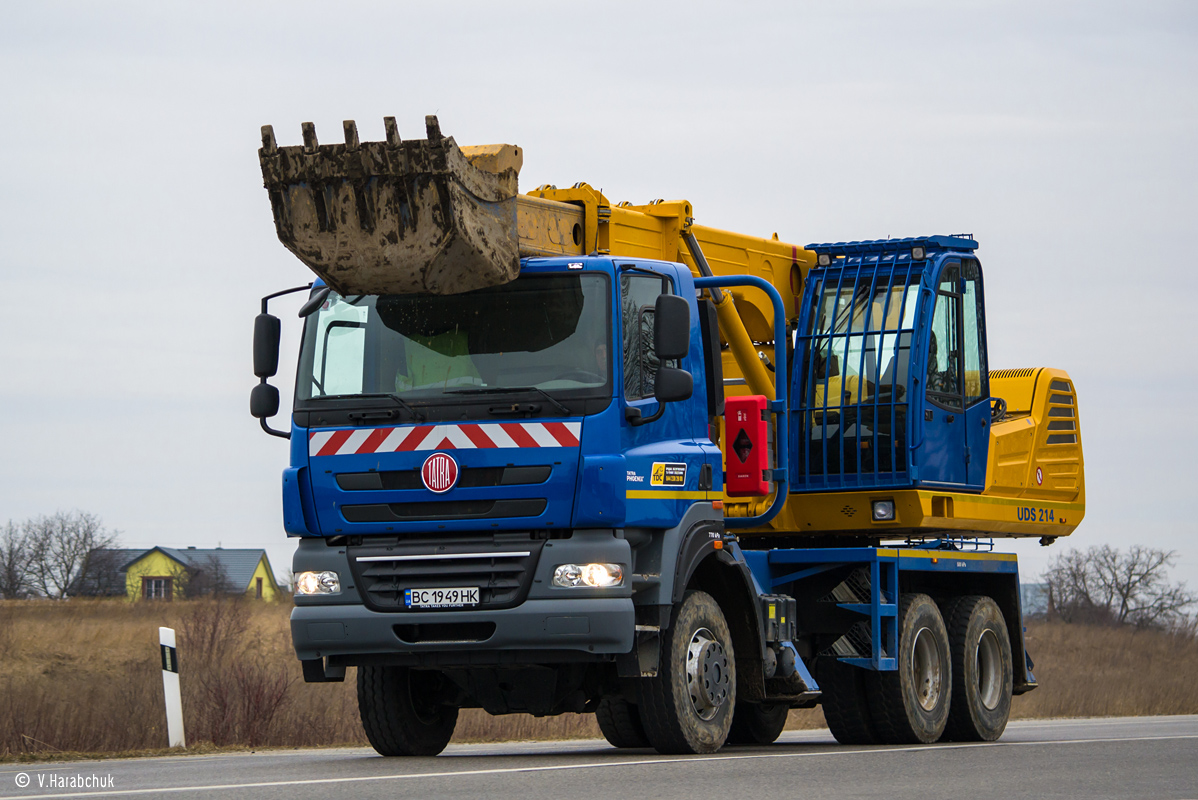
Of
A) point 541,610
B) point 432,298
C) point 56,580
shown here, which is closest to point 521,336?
point 432,298

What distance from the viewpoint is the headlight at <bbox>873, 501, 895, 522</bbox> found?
45.4 ft

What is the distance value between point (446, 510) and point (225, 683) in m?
6.35

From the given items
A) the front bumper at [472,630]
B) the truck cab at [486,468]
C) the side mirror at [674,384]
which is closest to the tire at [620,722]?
the truck cab at [486,468]

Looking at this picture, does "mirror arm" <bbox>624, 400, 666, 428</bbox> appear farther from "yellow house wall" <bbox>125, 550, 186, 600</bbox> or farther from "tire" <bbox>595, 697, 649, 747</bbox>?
"yellow house wall" <bbox>125, 550, 186, 600</bbox>

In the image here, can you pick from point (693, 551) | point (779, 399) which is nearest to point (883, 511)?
point (779, 399)

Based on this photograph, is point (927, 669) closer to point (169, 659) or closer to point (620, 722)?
point (620, 722)

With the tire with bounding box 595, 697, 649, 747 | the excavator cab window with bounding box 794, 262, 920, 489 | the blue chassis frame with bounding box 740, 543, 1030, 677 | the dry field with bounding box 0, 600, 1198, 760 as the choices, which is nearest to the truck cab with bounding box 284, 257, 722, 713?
the tire with bounding box 595, 697, 649, 747

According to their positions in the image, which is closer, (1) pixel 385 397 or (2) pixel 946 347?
(1) pixel 385 397

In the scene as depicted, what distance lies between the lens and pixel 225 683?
15.7 m

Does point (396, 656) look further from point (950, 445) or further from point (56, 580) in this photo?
point (56, 580)

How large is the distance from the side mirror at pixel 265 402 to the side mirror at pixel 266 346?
3.8 inches

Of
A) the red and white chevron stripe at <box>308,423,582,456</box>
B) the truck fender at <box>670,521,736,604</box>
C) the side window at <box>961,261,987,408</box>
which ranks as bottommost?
the truck fender at <box>670,521,736,604</box>

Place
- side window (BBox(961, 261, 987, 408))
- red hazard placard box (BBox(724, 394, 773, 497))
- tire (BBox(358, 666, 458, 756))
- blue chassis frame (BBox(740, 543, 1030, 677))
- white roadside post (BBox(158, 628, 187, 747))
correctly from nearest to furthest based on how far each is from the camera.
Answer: tire (BBox(358, 666, 458, 756)) < red hazard placard box (BBox(724, 394, 773, 497)) < white roadside post (BBox(158, 628, 187, 747)) < blue chassis frame (BBox(740, 543, 1030, 677)) < side window (BBox(961, 261, 987, 408))

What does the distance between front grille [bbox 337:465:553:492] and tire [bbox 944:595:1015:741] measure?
6.21m
